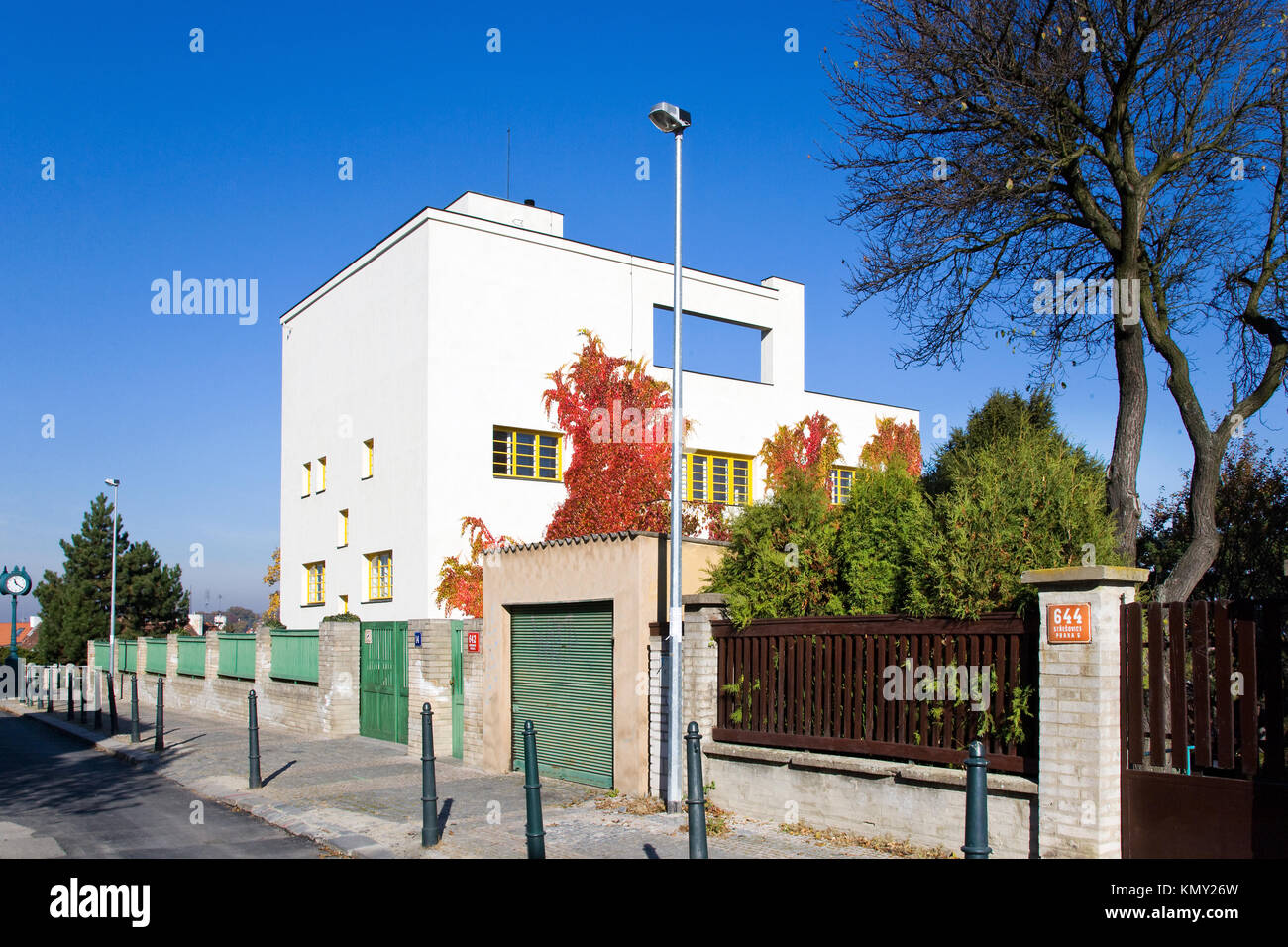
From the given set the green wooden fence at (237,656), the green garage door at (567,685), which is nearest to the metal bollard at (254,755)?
the green garage door at (567,685)

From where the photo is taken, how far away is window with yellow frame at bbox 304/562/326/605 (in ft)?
92.4

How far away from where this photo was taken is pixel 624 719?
1202cm

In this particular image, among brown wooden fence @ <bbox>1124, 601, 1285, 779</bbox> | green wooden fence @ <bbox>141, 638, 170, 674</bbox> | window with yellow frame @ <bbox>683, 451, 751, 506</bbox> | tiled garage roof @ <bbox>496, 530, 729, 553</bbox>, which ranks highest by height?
window with yellow frame @ <bbox>683, 451, 751, 506</bbox>

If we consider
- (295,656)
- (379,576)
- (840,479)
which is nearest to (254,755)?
(295,656)

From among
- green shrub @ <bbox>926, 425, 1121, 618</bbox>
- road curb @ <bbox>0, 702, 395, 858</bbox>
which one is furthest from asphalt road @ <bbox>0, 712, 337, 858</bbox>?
green shrub @ <bbox>926, 425, 1121, 618</bbox>

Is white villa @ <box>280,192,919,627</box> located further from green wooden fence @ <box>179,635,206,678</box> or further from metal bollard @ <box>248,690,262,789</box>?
metal bollard @ <box>248,690,262,789</box>

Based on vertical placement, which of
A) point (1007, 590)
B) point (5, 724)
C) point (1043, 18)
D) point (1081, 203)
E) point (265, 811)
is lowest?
point (5, 724)

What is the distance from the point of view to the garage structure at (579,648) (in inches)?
471

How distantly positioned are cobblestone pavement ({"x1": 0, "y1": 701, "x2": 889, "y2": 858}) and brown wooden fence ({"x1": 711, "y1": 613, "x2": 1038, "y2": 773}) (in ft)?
3.33

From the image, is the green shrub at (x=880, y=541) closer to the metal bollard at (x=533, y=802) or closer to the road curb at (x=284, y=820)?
the metal bollard at (x=533, y=802)

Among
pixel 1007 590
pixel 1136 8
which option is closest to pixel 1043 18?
pixel 1136 8

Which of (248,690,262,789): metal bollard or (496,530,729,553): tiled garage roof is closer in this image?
(496,530,729,553): tiled garage roof

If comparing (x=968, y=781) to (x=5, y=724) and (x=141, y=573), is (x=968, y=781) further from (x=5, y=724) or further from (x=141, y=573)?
(x=141, y=573)
